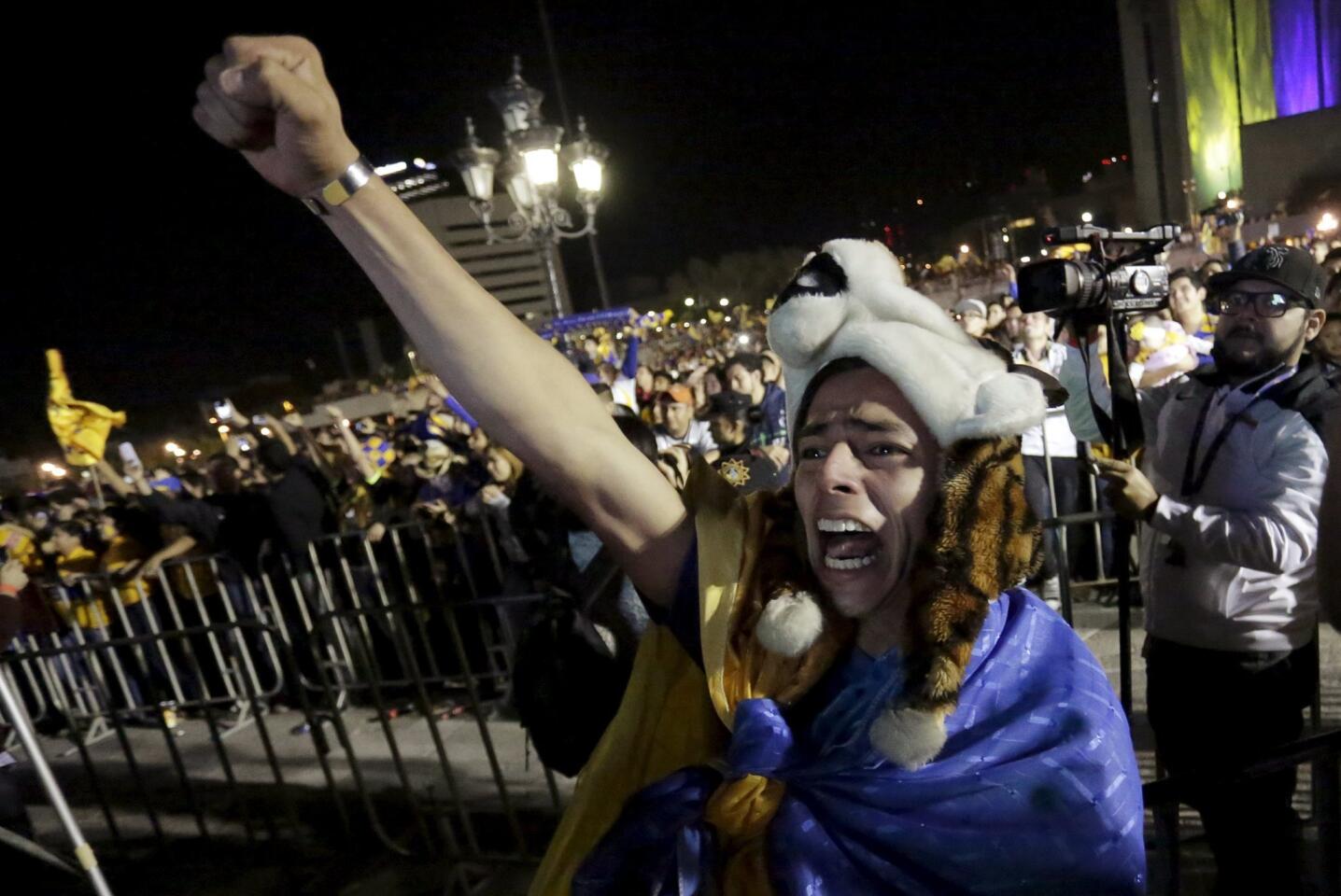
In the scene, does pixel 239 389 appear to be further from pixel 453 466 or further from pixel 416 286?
pixel 416 286

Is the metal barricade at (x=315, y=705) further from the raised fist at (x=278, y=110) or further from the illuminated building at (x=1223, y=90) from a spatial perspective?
the illuminated building at (x=1223, y=90)

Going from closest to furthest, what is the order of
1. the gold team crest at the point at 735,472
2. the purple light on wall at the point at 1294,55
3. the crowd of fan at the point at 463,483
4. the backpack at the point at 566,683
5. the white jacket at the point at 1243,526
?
the backpack at the point at 566,683
the white jacket at the point at 1243,526
the gold team crest at the point at 735,472
the crowd of fan at the point at 463,483
the purple light on wall at the point at 1294,55

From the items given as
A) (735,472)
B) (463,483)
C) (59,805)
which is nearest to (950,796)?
(735,472)

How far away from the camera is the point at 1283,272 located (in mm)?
2336

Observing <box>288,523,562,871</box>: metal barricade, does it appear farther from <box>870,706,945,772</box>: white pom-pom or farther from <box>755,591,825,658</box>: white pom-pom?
<box>870,706,945,772</box>: white pom-pom

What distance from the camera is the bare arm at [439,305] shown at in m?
1.19

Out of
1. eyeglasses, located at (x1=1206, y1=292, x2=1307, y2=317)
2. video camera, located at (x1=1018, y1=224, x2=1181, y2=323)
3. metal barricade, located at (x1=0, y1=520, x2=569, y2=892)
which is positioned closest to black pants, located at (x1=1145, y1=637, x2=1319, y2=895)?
eyeglasses, located at (x1=1206, y1=292, x2=1307, y2=317)

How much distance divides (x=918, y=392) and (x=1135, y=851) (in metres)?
0.79

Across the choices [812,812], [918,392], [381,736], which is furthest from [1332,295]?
[381,736]

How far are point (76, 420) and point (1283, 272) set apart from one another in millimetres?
→ 8589

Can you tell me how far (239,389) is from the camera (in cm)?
7381

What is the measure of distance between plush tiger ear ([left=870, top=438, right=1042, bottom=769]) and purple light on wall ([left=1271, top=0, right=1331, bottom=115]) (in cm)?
5459

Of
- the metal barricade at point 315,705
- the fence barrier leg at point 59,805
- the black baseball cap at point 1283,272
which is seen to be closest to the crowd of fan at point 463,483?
the metal barricade at point 315,705

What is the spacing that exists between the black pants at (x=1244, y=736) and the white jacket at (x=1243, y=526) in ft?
0.25
